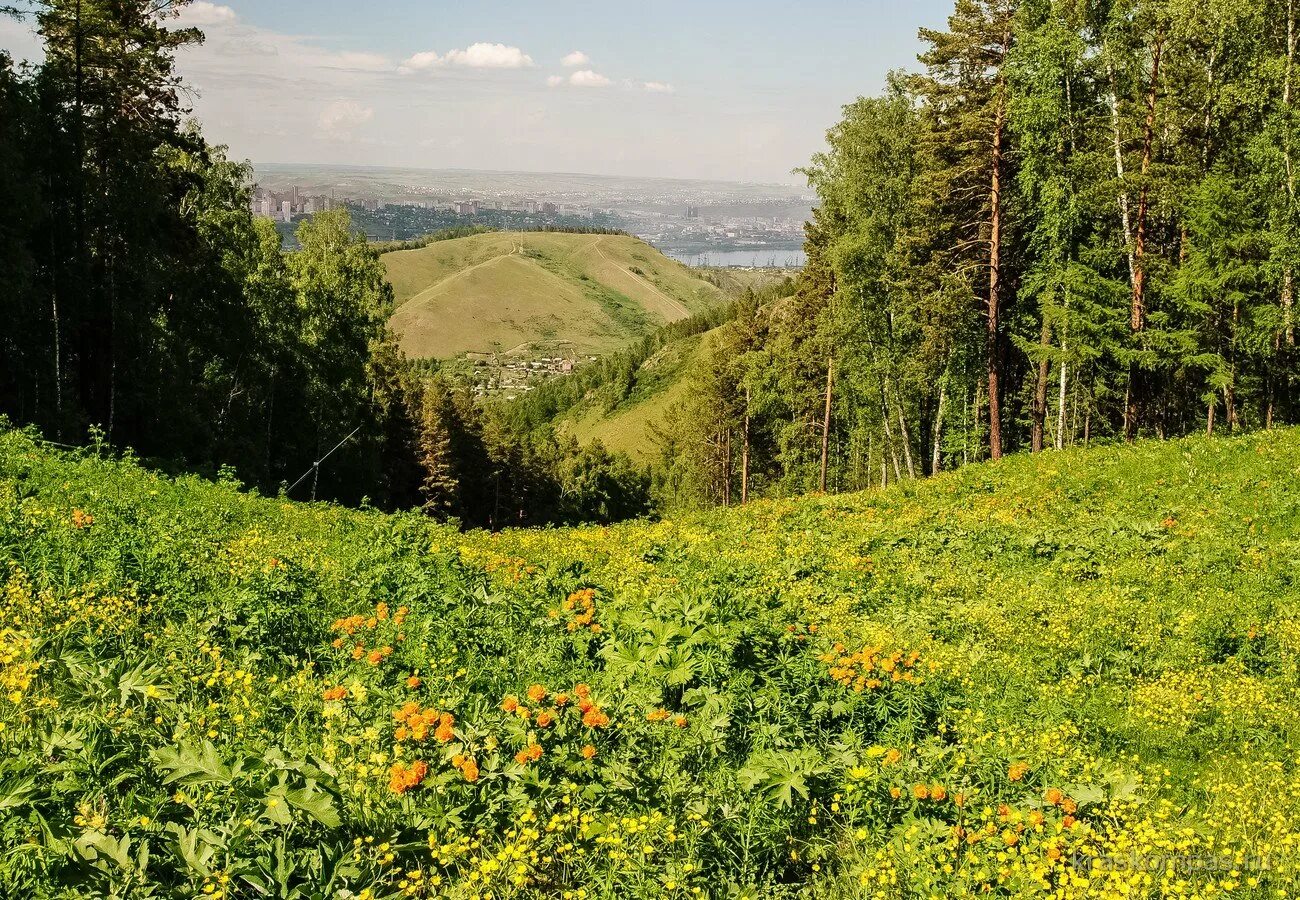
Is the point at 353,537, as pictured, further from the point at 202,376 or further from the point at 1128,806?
the point at 202,376

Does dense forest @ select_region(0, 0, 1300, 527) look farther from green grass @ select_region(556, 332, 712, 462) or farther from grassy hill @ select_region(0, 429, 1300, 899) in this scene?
green grass @ select_region(556, 332, 712, 462)

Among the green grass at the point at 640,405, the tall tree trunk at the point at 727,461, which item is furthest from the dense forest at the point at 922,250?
the green grass at the point at 640,405

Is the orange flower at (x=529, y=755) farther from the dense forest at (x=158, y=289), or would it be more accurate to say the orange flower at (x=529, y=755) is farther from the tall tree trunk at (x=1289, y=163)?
the tall tree trunk at (x=1289, y=163)

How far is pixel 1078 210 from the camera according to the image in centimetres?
2741

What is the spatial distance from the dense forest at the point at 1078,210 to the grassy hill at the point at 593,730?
19138 millimetres

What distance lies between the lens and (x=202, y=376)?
34906 mm

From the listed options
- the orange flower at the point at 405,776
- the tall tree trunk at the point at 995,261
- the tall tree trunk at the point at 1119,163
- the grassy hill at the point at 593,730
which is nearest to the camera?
the grassy hill at the point at 593,730

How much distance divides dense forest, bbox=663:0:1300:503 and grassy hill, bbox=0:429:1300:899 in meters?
19.1

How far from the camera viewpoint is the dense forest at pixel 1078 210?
27328 millimetres

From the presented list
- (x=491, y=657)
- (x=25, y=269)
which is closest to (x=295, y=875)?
(x=491, y=657)

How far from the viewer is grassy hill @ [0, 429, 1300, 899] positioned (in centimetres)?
420

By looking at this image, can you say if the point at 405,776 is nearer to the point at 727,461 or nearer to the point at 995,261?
the point at 995,261

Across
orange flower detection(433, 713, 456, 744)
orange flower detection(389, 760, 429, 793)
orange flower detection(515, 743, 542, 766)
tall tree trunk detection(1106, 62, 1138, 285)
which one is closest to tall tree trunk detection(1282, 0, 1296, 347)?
tall tree trunk detection(1106, 62, 1138, 285)

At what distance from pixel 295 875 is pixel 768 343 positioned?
47497mm
